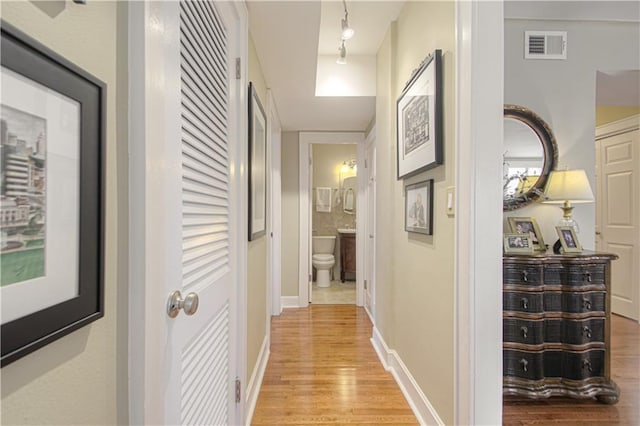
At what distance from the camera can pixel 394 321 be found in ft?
8.05

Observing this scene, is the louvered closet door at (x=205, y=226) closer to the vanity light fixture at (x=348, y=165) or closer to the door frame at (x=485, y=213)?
the door frame at (x=485, y=213)

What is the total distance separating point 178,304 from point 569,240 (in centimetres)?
Answer: 243

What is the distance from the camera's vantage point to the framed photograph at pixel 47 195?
1.23 feet

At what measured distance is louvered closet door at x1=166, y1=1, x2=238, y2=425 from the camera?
0.95 m

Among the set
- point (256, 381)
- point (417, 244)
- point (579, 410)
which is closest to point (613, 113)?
point (579, 410)

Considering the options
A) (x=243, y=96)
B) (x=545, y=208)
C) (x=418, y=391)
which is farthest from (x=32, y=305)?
(x=545, y=208)

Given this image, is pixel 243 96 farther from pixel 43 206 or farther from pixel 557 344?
pixel 557 344

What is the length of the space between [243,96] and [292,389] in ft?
6.22

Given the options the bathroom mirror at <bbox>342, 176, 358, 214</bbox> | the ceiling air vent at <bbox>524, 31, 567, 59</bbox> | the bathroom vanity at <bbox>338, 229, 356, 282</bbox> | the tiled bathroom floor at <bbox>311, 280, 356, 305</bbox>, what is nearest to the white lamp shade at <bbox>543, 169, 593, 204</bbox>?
the ceiling air vent at <bbox>524, 31, 567, 59</bbox>

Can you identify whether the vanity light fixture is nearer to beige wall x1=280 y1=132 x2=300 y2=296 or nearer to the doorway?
the doorway

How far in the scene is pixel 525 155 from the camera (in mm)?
2434

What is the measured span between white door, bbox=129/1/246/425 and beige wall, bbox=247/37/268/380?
1.09ft

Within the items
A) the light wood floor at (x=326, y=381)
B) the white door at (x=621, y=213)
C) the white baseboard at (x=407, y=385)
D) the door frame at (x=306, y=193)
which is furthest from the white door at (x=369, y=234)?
the white door at (x=621, y=213)

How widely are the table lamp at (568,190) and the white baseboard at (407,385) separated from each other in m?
1.47
